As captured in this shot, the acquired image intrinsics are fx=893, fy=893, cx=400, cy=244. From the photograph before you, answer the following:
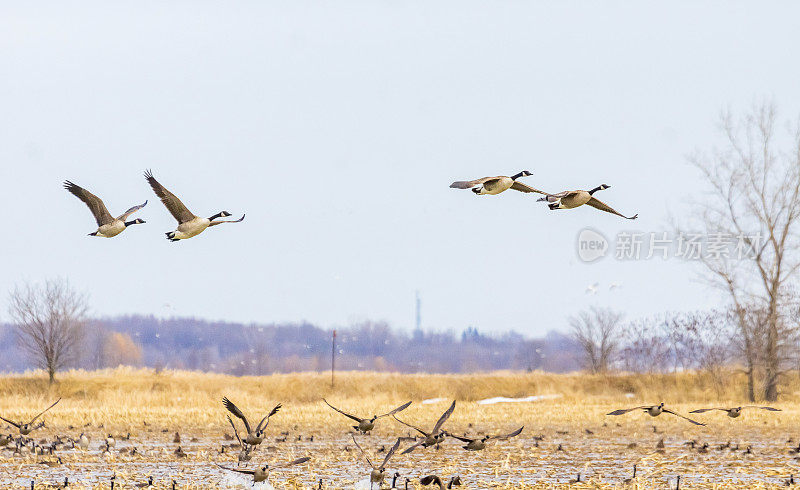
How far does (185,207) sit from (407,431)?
14.4 meters

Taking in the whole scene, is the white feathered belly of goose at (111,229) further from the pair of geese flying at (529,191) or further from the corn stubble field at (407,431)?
the pair of geese flying at (529,191)

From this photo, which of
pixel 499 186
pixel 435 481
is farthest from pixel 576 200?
pixel 435 481

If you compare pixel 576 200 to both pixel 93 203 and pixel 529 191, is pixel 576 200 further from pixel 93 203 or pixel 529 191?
pixel 93 203

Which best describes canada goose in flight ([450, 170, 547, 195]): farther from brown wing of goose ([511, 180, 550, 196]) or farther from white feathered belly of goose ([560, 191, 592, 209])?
white feathered belly of goose ([560, 191, 592, 209])

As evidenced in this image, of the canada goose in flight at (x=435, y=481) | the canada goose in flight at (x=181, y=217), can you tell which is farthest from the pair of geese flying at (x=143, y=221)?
the canada goose in flight at (x=435, y=481)

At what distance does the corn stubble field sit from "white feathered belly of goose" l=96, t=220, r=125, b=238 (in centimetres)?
430

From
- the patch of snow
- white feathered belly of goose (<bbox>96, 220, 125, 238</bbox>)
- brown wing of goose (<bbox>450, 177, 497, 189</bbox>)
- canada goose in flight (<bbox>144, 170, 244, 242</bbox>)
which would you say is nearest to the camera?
brown wing of goose (<bbox>450, 177, 497, 189</bbox>)

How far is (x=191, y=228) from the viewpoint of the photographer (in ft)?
45.1

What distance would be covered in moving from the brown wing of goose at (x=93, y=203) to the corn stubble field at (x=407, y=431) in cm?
451

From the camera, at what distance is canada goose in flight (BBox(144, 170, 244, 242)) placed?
13.7 m

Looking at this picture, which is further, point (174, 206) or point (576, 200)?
point (174, 206)

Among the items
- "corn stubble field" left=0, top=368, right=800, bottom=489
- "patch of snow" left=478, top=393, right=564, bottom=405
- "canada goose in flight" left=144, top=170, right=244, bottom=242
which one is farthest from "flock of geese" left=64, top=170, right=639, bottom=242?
"patch of snow" left=478, top=393, right=564, bottom=405

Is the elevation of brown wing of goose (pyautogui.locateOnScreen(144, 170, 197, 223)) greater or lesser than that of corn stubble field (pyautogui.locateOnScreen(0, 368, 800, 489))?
greater

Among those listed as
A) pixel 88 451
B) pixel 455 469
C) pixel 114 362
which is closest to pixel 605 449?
pixel 455 469
